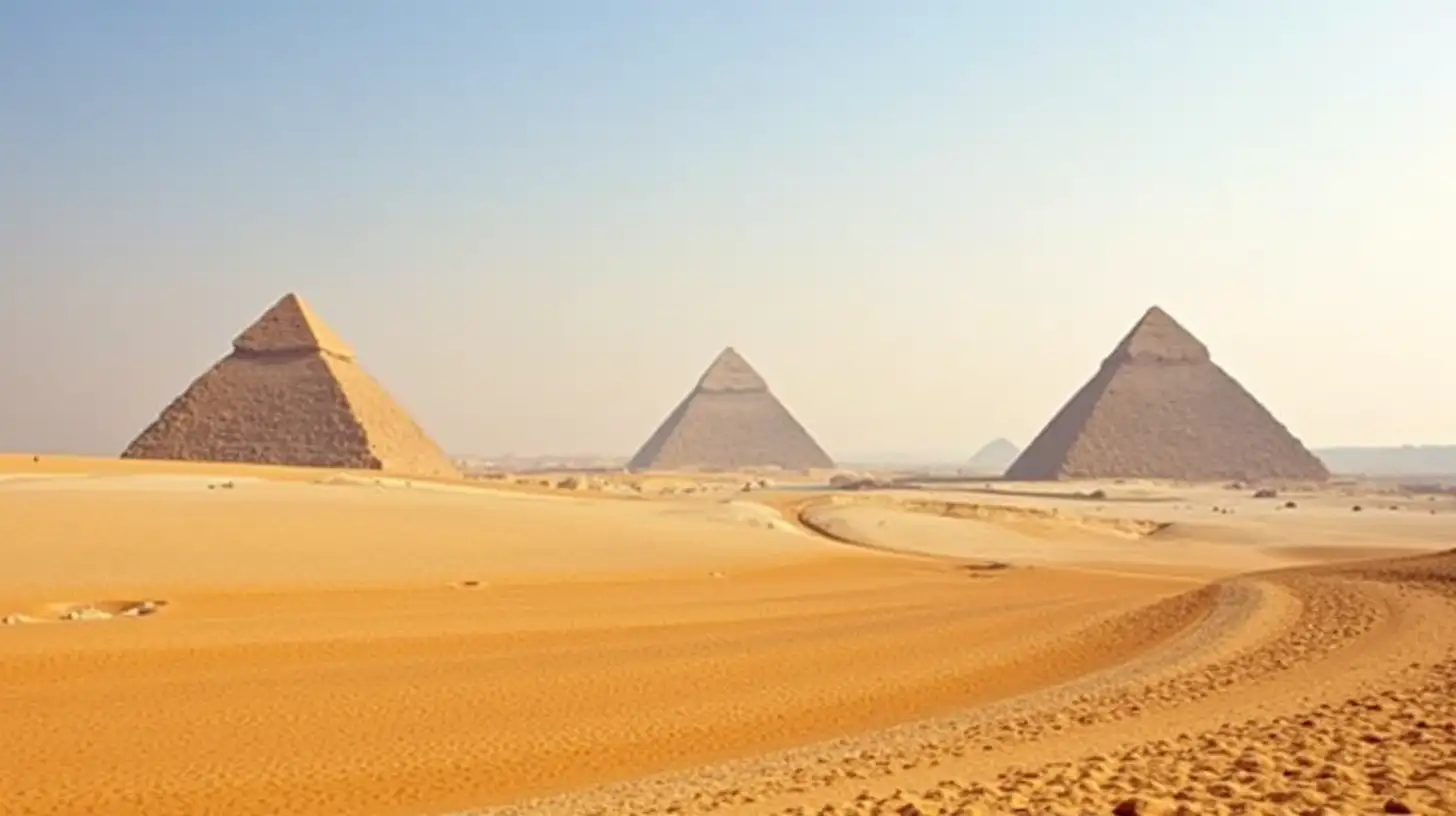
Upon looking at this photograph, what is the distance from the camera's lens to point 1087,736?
9641 mm

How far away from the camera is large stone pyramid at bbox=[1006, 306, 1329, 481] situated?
116 m

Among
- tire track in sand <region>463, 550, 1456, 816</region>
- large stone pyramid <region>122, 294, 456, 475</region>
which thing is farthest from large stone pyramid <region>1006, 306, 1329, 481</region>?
tire track in sand <region>463, 550, 1456, 816</region>

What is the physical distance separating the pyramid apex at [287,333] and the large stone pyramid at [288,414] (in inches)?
2.8

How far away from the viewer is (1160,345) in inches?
4956

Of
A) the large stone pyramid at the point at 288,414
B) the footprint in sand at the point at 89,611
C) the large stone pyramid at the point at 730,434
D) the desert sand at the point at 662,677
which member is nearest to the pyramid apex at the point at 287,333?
the large stone pyramid at the point at 288,414

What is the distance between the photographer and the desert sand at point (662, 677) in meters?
8.37

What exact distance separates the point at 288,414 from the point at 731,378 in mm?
121575

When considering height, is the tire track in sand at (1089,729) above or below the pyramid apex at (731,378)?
below

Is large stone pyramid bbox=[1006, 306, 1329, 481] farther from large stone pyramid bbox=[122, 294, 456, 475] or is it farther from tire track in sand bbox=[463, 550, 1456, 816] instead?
tire track in sand bbox=[463, 550, 1456, 816]

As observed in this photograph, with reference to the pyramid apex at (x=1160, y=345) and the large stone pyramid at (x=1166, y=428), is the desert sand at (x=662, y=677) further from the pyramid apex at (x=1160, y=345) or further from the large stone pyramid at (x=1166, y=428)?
the pyramid apex at (x=1160, y=345)

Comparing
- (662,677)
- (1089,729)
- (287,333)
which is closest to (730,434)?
(287,333)

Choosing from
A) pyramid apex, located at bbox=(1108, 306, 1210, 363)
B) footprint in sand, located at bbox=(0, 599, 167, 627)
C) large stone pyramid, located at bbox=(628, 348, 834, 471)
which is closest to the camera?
footprint in sand, located at bbox=(0, 599, 167, 627)

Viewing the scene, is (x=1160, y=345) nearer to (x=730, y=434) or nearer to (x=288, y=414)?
(x=730, y=434)

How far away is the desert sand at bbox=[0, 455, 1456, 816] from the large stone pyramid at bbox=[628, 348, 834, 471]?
499 ft
